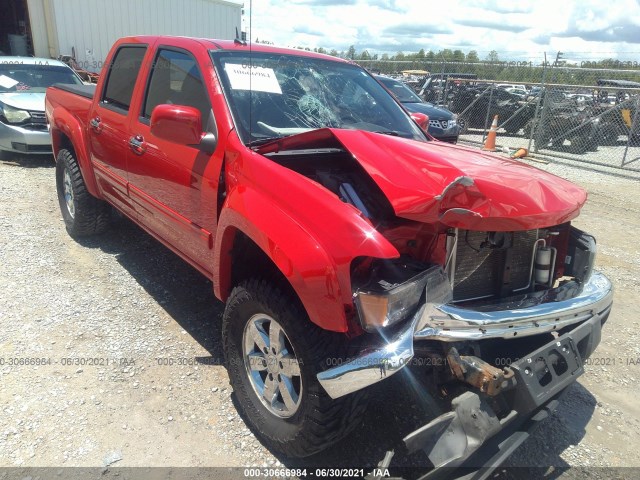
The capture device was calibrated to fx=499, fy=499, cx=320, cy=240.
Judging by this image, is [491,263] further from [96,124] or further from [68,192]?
[68,192]

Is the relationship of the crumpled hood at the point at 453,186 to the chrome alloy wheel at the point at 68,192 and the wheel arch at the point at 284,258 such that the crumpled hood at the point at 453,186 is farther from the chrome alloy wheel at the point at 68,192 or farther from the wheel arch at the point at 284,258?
the chrome alloy wheel at the point at 68,192

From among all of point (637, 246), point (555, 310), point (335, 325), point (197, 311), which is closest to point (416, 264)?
point (335, 325)

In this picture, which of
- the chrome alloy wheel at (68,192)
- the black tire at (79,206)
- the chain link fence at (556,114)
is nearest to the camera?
the black tire at (79,206)

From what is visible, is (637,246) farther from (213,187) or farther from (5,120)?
(5,120)

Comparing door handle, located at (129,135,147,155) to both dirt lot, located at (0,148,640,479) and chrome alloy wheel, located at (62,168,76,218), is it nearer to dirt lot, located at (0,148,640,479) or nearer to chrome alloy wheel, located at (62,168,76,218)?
dirt lot, located at (0,148,640,479)

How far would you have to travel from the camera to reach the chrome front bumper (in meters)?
1.91

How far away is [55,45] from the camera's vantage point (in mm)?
15852

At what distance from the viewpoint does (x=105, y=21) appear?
647 inches

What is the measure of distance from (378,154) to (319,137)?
33 cm

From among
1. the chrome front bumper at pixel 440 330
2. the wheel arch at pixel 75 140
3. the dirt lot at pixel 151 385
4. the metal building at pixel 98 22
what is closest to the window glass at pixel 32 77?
the wheel arch at pixel 75 140

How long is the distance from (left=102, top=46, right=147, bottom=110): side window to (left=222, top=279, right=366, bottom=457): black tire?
2273 millimetres

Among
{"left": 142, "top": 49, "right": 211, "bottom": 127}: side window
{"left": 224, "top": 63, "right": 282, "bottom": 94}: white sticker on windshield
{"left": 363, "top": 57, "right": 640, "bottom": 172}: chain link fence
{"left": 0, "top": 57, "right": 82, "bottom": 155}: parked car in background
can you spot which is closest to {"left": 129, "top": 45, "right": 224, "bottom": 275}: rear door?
{"left": 142, "top": 49, "right": 211, "bottom": 127}: side window

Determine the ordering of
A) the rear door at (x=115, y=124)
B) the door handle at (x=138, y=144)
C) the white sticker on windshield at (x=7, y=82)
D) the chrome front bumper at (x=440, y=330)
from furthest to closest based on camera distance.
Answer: the white sticker on windshield at (x=7, y=82)
the rear door at (x=115, y=124)
the door handle at (x=138, y=144)
the chrome front bumper at (x=440, y=330)

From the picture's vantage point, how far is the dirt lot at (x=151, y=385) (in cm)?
257
